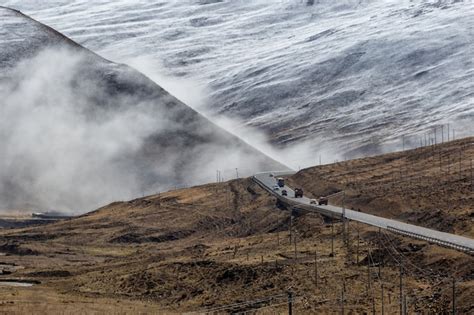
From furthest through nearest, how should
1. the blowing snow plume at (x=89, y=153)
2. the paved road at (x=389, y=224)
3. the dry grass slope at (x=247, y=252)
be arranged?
the blowing snow plume at (x=89, y=153) < the paved road at (x=389, y=224) < the dry grass slope at (x=247, y=252)

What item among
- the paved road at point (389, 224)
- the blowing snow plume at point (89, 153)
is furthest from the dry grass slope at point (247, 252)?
the blowing snow plume at point (89, 153)

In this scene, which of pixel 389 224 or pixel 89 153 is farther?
pixel 89 153

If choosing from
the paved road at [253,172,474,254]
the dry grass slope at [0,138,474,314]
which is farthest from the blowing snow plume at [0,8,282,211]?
the paved road at [253,172,474,254]

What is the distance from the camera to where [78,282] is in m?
89.3

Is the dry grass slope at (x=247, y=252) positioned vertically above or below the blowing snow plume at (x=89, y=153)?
below

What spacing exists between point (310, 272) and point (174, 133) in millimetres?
118806

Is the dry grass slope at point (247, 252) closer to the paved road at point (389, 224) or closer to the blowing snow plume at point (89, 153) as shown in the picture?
the paved road at point (389, 224)

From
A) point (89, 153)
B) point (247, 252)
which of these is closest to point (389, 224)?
point (247, 252)

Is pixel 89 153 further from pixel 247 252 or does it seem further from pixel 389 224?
pixel 389 224

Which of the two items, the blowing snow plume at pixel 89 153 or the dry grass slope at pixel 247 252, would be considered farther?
the blowing snow plume at pixel 89 153

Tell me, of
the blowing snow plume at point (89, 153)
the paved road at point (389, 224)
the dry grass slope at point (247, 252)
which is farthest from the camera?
the blowing snow plume at point (89, 153)

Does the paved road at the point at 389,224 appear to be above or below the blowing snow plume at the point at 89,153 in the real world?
below

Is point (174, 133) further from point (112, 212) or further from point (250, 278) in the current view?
point (250, 278)

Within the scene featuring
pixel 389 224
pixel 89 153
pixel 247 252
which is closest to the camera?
pixel 247 252
